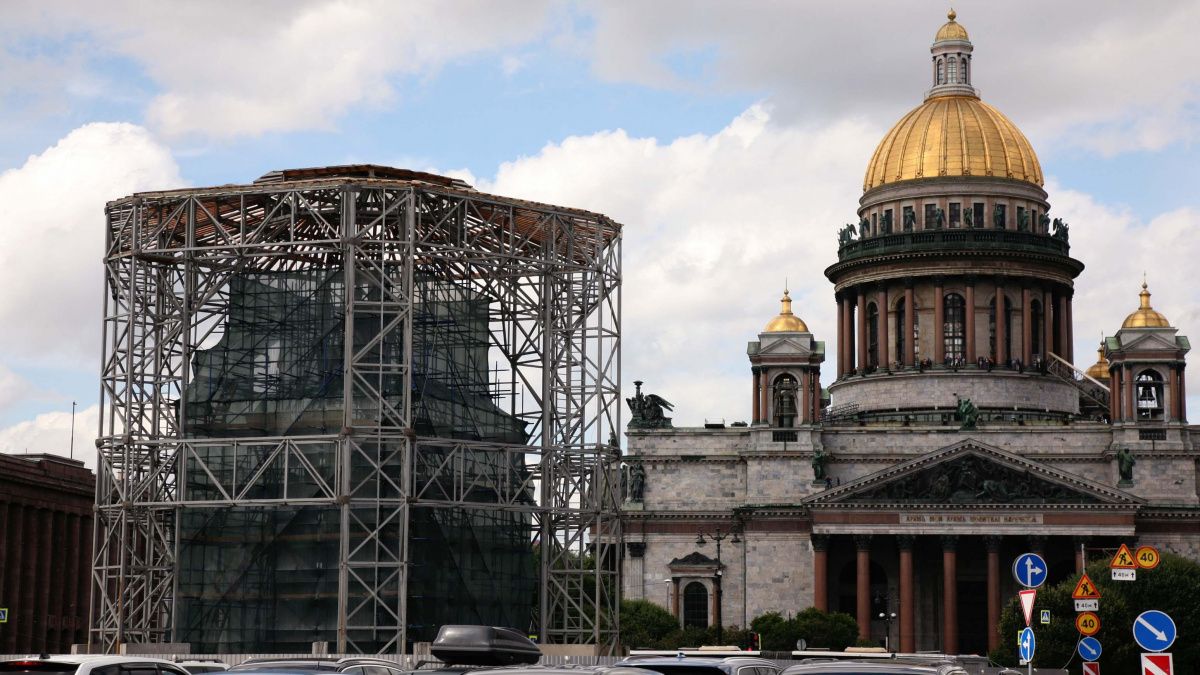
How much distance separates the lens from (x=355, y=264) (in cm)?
7994

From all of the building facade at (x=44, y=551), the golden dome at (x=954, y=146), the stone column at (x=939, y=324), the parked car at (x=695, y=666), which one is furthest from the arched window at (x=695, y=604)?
the parked car at (x=695, y=666)

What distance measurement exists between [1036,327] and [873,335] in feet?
34.9

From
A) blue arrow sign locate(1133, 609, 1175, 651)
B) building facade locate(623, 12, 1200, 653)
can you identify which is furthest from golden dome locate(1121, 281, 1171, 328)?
blue arrow sign locate(1133, 609, 1175, 651)

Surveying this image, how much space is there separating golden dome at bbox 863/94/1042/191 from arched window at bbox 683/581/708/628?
3161 cm

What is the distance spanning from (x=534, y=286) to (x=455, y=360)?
421 centimetres

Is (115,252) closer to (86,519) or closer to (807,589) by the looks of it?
(86,519)

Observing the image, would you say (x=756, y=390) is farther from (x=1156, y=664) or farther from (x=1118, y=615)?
(x=1156, y=664)

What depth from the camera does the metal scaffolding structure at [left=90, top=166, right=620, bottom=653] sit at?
7819cm

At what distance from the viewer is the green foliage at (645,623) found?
371 feet

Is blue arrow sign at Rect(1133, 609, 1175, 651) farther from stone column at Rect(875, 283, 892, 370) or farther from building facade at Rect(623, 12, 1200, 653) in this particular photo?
stone column at Rect(875, 283, 892, 370)

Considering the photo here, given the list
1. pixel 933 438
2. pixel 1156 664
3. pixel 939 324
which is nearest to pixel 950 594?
pixel 933 438

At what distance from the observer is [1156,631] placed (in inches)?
1348

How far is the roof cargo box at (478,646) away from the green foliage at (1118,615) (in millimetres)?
61420

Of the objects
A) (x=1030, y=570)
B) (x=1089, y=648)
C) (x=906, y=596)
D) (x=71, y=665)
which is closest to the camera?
(x=71, y=665)
